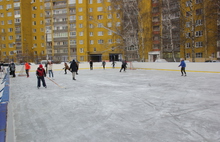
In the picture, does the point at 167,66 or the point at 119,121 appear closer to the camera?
the point at 119,121

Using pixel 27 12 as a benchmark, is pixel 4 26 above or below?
below

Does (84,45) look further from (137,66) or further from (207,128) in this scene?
(207,128)

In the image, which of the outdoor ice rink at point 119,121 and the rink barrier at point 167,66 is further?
the rink barrier at point 167,66

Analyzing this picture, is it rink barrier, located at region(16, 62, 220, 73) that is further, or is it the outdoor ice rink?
rink barrier, located at region(16, 62, 220, 73)

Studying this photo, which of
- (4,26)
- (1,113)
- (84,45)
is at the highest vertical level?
(4,26)

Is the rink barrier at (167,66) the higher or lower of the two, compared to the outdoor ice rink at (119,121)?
→ higher

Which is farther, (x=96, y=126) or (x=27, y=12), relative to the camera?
(x=27, y=12)

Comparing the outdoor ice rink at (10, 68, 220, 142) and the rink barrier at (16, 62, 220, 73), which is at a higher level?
the rink barrier at (16, 62, 220, 73)

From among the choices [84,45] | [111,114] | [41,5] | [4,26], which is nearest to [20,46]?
[4,26]

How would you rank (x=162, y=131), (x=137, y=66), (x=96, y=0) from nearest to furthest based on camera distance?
(x=162, y=131) → (x=137, y=66) → (x=96, y=0)

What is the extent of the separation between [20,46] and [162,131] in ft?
196

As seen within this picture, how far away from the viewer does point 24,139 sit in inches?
127

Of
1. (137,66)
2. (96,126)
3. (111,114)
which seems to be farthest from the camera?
(137,66)

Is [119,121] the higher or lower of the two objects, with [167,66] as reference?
lower
